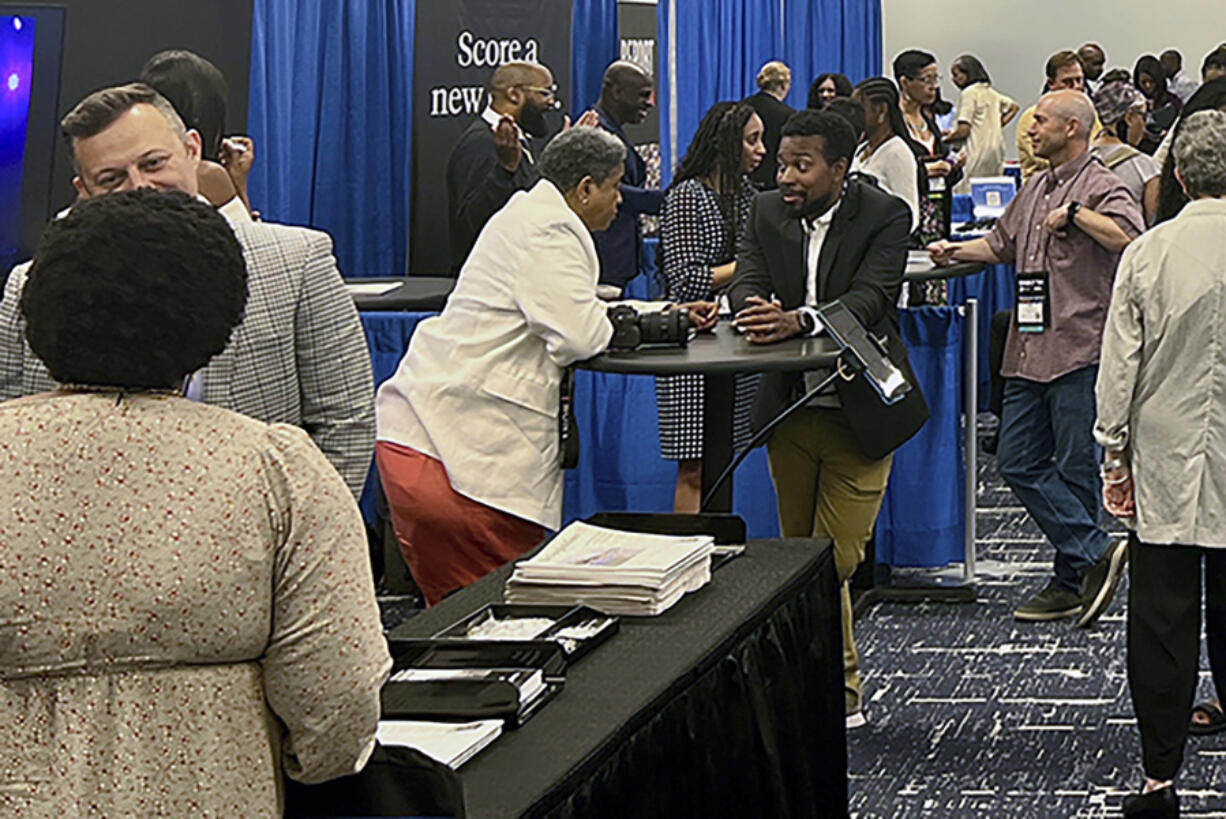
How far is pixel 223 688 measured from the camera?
1459 mm

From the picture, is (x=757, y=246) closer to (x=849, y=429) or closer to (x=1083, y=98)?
(x=849, y=429)

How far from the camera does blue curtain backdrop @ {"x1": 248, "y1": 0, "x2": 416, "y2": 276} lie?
23.4ft

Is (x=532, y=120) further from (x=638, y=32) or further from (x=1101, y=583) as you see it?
(x=638, y=32)

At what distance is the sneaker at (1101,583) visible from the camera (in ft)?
15.9

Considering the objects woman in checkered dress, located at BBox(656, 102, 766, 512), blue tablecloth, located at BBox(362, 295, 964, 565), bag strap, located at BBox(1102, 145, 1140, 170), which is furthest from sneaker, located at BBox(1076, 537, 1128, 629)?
bag strap, located at BBox(1102, 145, 1140, 170)

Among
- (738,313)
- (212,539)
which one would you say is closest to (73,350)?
(212,539)

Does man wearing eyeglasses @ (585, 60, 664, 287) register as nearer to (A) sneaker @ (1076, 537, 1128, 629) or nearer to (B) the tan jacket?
(A) sneaker @ (1076, 537, 1128, 629)

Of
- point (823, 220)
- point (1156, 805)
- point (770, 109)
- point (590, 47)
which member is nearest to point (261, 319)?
point (823, 220)

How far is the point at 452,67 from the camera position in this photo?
7.21 meters

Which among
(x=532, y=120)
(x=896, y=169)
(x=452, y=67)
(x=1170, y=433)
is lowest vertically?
(x=1170, y=433)

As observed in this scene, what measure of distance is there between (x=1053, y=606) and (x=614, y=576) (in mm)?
2923

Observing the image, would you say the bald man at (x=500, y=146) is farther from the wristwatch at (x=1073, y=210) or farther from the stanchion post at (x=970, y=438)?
the wristwatch at (x=1073, y=210)

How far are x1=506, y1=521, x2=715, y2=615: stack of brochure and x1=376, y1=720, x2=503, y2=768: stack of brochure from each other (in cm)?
54

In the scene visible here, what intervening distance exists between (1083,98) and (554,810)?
12.2ft
